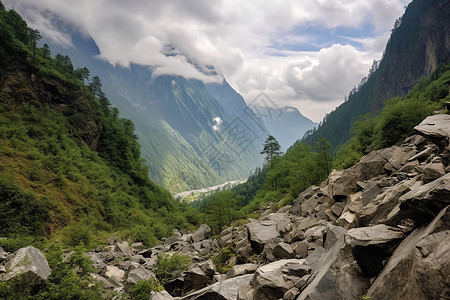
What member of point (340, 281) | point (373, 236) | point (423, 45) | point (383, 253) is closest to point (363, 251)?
point (383, 253)

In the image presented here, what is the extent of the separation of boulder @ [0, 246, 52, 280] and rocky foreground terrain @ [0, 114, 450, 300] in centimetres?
5

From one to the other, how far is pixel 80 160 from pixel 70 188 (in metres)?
11.4

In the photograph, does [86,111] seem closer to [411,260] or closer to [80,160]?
[80,160]

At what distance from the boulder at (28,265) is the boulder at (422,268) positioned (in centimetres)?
1600

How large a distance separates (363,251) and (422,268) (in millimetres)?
1813

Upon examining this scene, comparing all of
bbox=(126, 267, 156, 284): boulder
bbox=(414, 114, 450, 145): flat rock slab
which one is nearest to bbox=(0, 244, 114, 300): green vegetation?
bbox=(126, 267, 156, 284): boulder

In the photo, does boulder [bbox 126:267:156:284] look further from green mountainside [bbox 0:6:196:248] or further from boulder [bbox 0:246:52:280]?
green mountainside [bbox 0:6:196:248]

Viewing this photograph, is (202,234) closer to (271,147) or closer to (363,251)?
(363,251)

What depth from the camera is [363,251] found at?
664 cm

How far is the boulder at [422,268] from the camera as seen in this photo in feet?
15.2

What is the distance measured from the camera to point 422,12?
177750 mm

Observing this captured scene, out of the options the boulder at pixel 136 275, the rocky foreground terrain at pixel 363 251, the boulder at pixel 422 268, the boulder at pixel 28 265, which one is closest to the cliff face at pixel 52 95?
the boulder at pixel 28 265

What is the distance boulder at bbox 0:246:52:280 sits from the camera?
12.3m

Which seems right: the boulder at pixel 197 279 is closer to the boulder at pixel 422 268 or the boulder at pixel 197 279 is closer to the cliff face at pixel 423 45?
the boulder at pixel 422 268
